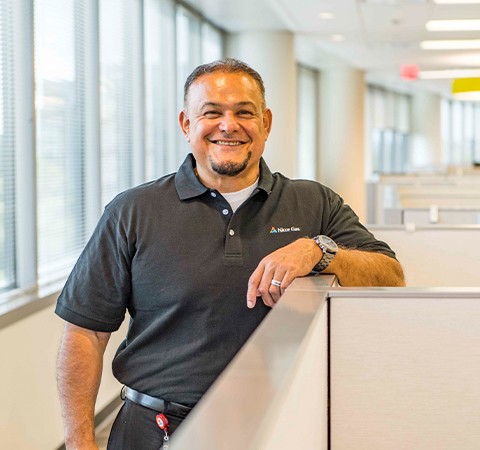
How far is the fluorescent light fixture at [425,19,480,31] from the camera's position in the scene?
343 inches

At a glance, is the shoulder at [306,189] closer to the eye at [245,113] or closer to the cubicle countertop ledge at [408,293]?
the eye at [245,113]

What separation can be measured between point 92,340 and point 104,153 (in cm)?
353

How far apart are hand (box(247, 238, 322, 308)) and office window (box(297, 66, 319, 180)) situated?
12.1 meters

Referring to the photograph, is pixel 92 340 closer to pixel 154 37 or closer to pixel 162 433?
pixel 162 433

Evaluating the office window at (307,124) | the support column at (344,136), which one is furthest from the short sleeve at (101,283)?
the support column at (344,136)

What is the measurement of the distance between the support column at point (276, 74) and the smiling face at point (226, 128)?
25.1 feet

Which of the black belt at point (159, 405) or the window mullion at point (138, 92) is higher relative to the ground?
the window mullion at point (138, 92)

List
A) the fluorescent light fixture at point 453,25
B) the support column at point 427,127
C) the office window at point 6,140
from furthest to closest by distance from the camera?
1. the support column at point 427,127
2. the fluorescent light fixture at point 453,25
3. the office window at point 6,140

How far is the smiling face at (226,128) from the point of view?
2.03 metres

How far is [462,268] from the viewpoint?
3.42 metres

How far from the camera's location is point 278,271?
5.93 feet

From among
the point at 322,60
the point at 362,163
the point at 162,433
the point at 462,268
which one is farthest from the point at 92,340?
the point at 362,163

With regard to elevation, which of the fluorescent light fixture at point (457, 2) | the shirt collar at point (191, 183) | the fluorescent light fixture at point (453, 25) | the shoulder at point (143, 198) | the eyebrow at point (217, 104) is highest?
the fluorescent light fixture at point (453, 25)

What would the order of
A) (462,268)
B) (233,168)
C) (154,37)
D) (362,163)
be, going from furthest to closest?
1. (362,163)
2. (154,37)
3. (462,268)
4. (233,168)
